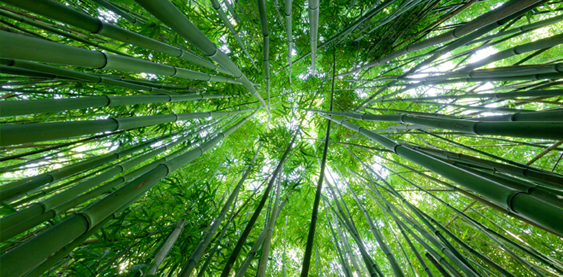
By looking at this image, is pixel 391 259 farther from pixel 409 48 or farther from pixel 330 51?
pixel 330 51

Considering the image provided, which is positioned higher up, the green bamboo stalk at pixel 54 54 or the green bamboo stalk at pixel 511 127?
the green bamboo stalk at pixel 511 127

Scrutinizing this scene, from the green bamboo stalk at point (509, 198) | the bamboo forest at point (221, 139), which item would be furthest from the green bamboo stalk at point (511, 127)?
the green bamboo stalk at point (509, 198)

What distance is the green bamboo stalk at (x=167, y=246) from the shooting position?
135cm

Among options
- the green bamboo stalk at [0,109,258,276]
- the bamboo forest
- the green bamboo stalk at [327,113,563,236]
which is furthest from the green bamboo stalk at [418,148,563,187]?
the green bamboo stalk at [0,109,258,276]

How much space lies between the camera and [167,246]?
1.47m

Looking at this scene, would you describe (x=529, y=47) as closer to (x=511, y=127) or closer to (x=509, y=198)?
(x=511, y=127)

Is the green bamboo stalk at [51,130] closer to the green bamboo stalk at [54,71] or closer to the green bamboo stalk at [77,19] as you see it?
the green bamboo stalk at [77,19]

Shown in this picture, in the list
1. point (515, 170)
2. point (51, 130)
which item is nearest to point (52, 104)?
point (51, 130)

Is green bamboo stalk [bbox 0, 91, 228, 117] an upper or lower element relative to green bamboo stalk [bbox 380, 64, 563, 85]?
lower

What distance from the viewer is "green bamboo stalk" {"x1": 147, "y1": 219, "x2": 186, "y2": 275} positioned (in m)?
1.35

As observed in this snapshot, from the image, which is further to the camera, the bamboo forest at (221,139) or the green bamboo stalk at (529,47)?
the green bamboo stalk at (529,47)

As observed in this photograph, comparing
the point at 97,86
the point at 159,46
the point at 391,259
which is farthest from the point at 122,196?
the point at 97,86

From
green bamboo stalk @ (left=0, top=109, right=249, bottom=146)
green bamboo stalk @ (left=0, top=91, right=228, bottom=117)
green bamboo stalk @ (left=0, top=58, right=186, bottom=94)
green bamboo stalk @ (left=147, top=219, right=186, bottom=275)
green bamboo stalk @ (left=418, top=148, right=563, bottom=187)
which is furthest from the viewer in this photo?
green bamboo stalk @ (left=147, top=219, right=186, bottom=275)

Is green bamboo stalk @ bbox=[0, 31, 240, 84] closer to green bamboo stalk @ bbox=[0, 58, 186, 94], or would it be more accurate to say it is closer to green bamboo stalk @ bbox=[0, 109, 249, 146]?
green bamboo stalk @ bbox=[0, 109, 249, 146]
